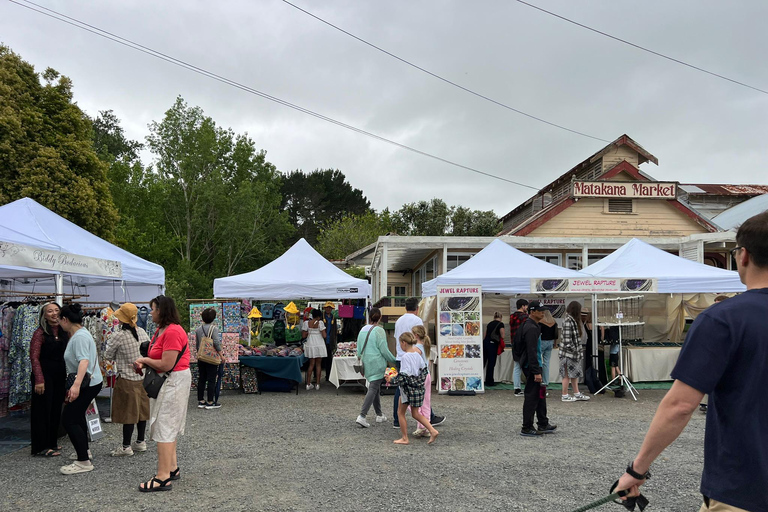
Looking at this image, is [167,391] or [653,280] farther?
[653,280]

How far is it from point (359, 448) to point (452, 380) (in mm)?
4945

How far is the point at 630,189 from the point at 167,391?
19.3 metres

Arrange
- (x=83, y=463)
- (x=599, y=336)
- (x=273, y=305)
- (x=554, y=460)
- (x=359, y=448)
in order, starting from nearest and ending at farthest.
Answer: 1. (x=83, y=463)
2. (x=554, y=460)
3. (x=359, y=448)
4. (x=599, y=336)
5. (x=273, y=305)

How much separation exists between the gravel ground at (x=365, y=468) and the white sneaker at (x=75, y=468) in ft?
0.28

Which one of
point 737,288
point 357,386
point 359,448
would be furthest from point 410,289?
point 359,448

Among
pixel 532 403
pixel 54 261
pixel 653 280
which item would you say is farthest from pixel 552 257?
pixel 54 261

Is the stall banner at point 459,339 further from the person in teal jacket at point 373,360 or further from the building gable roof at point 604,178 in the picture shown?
the building gable roof at point 604,178

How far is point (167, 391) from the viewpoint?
5.30 metres

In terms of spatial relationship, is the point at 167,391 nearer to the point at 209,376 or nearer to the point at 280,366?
the point at 209,376

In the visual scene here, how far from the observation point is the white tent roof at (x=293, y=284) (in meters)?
12.8

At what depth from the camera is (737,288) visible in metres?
12.1

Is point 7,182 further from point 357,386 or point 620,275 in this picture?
point 620,275

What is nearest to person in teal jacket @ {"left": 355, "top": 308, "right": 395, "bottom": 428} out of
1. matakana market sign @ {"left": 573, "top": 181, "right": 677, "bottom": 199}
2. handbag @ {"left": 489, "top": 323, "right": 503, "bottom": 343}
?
handbag @ {"left": 489, "top": 323, "right": 503, "bottom": 343}

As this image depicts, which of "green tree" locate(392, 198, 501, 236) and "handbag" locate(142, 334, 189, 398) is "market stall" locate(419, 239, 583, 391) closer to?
"handbag" locate(142, 334, 189, 398)
